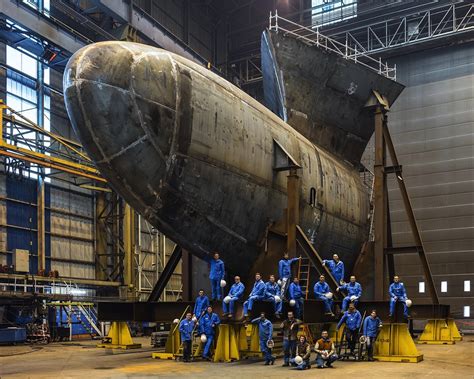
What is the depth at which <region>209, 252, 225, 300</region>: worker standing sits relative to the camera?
12.6 meters

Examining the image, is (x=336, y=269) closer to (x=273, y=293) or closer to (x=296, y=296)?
(x=296, y=296)

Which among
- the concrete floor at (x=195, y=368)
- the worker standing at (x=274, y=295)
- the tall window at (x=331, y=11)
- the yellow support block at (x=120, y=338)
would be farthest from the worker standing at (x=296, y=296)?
the tall window at (x=331, y=11)

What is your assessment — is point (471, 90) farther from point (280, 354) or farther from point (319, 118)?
point (280, 354)

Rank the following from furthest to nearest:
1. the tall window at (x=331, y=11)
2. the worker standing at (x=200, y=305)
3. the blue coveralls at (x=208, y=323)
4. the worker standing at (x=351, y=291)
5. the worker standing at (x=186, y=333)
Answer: the tall window at (x=331, y=11), the worker standing at (x=351, y=291), the worker standing at (x=200, y=305), the blue coveralls at (x=208, y=323), the worker standing at (x=186, y=333)

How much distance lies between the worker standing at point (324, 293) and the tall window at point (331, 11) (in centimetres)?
2232

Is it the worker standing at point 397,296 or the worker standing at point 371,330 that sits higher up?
the worker standing at point 397,296

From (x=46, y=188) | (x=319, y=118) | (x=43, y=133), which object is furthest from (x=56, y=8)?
(x=319, y=118)

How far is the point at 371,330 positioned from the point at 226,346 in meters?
3.34

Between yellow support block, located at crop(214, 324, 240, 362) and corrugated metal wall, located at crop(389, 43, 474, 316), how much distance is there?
18727 mm

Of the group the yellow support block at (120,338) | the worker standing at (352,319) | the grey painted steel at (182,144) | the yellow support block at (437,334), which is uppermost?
the grey painted steel at (182,144)

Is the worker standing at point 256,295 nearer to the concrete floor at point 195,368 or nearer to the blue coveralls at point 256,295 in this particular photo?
the blue coveralls at point 256,295

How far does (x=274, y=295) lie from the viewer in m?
12.6

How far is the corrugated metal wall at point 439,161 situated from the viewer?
2794cm

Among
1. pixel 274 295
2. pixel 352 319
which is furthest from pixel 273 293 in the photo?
pixel 352 319
